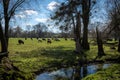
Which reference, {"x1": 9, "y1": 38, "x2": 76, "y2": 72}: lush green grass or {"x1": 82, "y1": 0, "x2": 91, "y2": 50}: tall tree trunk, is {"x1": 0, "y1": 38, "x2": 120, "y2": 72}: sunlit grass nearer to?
{"x1": 9, "y1": 38, "x2": 76, "y2": 72}: lush green grass

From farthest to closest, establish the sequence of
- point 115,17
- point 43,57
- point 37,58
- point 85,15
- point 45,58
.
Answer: point 85,15 → point 115,17 → point 43,57 → point 45,58 → point 37,58

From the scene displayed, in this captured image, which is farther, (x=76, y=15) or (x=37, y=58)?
(x=76, y=15)

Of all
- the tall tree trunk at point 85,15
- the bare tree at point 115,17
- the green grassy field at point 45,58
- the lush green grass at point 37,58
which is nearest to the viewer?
the lush green grass at point 37,58

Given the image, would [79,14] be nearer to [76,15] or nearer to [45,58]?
[76,15]

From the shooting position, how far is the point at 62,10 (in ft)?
127

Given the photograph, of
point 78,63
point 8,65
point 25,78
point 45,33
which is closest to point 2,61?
point 8,65

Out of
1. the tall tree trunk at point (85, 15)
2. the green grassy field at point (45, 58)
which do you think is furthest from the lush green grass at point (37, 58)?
the tall tree trunk at point (85, 15)

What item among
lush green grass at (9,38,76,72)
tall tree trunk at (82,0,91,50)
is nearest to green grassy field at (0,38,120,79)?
lush green grass at (9,38,76,72)

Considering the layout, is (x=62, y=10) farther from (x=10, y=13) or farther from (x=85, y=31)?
(x=10, y=13)

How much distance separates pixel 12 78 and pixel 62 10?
27015 millimetres

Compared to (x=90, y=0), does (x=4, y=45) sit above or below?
below

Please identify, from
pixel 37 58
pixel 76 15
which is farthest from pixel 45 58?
pixel 76 15

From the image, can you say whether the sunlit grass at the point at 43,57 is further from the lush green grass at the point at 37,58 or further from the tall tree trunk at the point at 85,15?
the tall tree trunk at the point at 85,15

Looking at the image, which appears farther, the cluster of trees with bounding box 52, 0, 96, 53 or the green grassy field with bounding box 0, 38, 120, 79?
the cluster of trees with bounding box 52, 0, 96, 53
